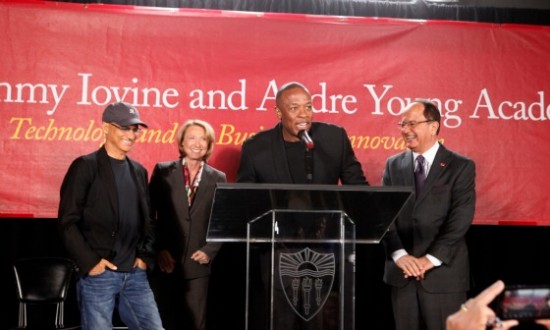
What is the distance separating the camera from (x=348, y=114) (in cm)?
569

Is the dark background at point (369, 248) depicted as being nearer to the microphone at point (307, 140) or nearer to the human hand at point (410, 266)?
the human hand at point (410, 266)

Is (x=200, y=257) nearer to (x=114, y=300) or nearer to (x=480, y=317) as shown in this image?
(x=114, y=300)

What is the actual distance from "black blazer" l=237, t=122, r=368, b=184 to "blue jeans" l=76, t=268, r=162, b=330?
862 millimetres

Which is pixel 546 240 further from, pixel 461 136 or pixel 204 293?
pixel 204 293

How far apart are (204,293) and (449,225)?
1.59m

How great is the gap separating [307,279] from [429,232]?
1.56 metres

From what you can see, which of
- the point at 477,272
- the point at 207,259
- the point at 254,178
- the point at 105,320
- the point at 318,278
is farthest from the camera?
Answer: the point at 477,272

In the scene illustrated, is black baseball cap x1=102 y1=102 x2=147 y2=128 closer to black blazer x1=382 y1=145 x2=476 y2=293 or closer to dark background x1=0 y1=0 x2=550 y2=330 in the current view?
dark background x1=0 y1=0 x2=550 y2=330

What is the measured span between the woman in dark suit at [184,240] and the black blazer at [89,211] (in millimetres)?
730

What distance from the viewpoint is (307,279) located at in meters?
3.38

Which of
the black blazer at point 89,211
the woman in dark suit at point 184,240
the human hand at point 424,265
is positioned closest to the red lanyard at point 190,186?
the woman in dark suit at point 184,240

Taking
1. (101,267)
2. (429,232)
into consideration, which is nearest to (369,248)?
(429,232)

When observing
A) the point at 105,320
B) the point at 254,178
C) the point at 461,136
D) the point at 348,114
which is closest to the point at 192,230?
the point at 254,178

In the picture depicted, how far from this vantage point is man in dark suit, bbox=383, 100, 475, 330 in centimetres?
461
